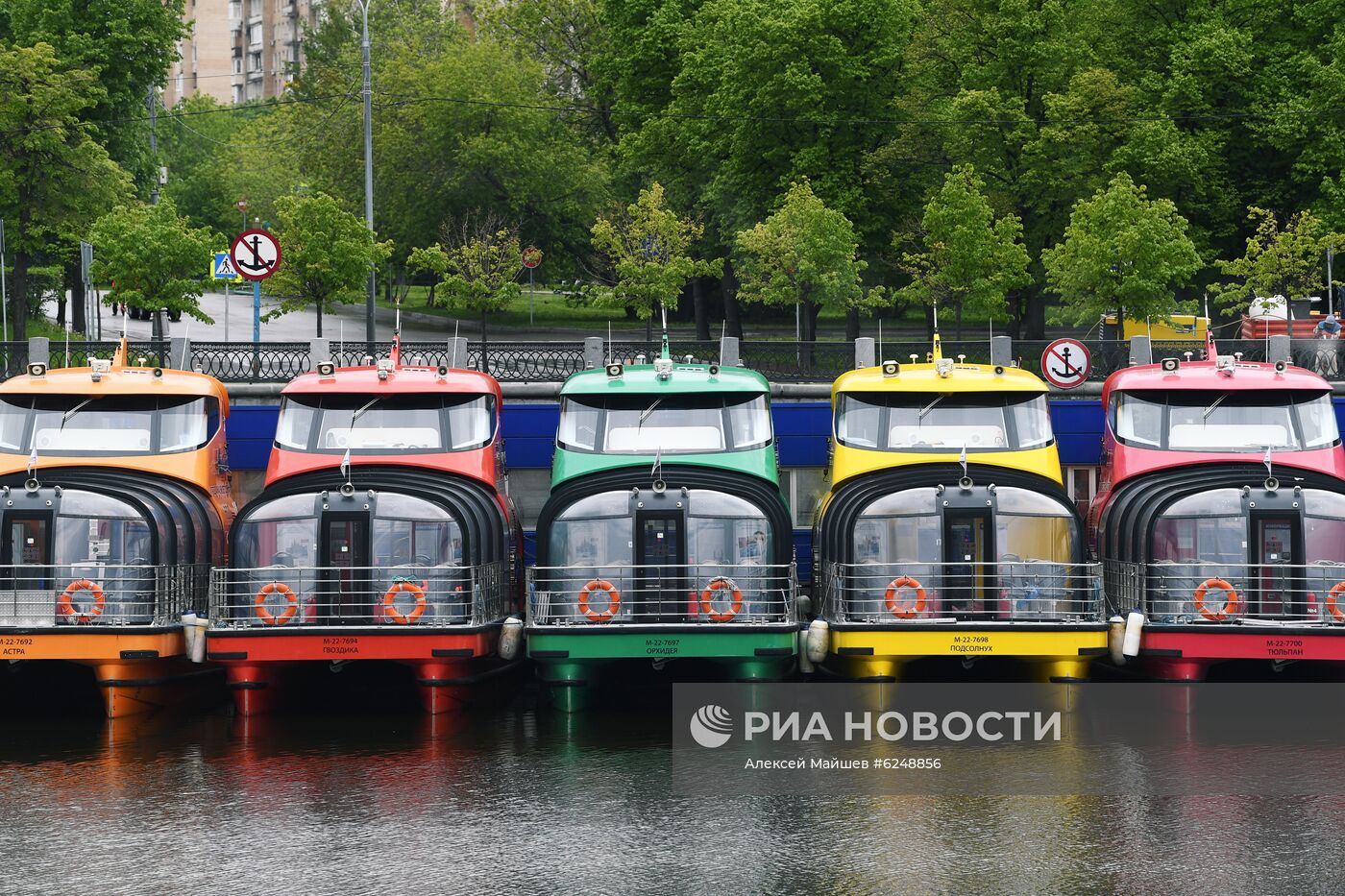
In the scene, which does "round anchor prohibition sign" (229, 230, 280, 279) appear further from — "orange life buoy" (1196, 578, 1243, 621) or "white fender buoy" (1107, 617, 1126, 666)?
"orange life buoy" (1196, 578, 1243, 621)

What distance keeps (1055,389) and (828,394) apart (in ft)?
14.1

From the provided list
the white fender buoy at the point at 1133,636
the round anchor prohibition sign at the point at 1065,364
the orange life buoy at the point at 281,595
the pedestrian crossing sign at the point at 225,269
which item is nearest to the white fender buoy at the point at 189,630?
the orange life buoy at the point at 281,595

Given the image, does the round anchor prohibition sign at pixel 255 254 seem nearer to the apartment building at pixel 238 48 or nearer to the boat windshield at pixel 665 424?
the boat windshield at pixel 665 424

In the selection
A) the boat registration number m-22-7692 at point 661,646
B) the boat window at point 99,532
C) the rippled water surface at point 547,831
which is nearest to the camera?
the rippled water surface at point 547,831

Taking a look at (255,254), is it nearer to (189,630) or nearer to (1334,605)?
(189,630)

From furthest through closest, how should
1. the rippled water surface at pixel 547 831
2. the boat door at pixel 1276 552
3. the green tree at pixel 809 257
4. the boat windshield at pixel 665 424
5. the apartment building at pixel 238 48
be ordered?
the apartment building at pixel 238 48 → the green tree at pixel 809 257 → the boat windshield at pixel 665 424 → the boat door at pixel 1276 552 → the rippled water surface at pixel 547 831

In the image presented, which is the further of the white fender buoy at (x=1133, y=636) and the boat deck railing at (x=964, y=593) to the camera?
the boat deck railing at (x=964, y=593)

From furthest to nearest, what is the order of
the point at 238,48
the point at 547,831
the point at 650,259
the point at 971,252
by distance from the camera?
1. the point at 238,48
2. the point at 650,259
3. the point at 971,252
4. the point at 547,831

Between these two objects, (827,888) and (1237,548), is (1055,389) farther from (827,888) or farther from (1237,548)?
(827,888)

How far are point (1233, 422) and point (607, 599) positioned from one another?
7920 mm

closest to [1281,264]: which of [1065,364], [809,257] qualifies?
[809,257]

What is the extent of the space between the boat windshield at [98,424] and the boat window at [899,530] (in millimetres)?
8205

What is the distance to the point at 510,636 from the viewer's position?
19609 millimetres

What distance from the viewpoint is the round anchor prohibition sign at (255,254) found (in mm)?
29516
